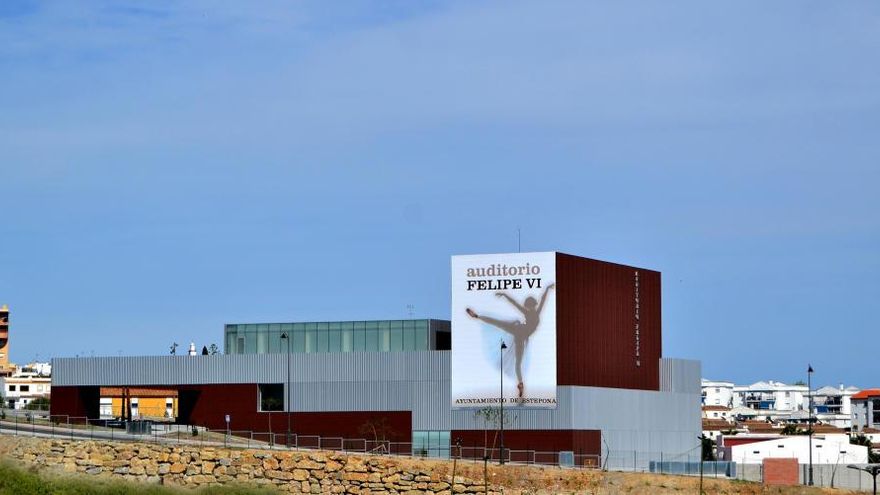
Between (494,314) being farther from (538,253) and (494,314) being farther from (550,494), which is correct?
(550,494)

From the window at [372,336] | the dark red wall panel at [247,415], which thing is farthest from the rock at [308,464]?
the window at [372,336]

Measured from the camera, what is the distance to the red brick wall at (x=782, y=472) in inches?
4641

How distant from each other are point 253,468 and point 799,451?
58.3 metres

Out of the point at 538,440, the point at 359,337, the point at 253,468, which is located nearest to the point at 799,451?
the point at 538,440

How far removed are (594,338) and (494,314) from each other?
Result: 9008 mm

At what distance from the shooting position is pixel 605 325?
134 m

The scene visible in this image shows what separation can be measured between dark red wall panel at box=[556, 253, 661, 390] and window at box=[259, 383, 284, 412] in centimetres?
2524

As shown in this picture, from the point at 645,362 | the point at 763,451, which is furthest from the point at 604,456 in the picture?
the point at 763,451

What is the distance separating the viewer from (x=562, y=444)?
128 meters

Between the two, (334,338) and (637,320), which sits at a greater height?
(637,320)

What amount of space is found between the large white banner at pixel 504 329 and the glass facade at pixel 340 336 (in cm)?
536

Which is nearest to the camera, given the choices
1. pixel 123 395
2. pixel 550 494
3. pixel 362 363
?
pixel 550 494

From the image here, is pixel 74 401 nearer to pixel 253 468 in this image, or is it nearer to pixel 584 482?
pixel 253 468

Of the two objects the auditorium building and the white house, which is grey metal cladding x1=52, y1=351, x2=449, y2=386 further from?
the white house
